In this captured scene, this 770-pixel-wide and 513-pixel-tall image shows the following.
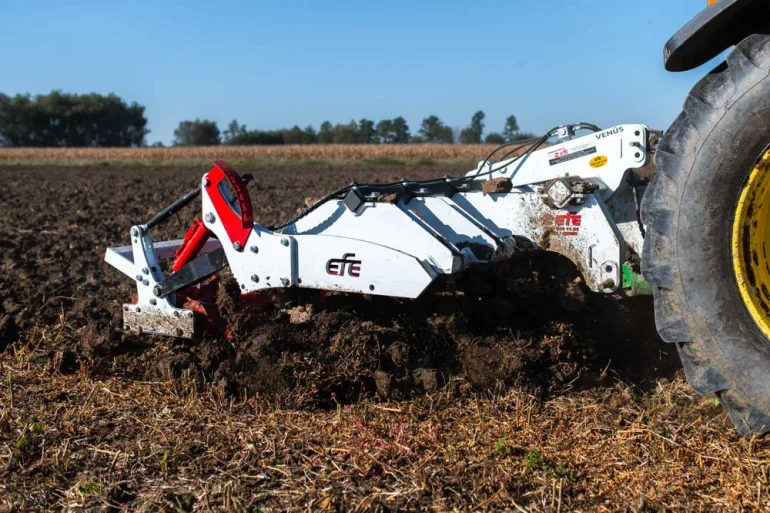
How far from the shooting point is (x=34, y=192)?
57.7 feet

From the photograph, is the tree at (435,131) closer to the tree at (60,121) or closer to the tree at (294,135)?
the tree at (294,135)

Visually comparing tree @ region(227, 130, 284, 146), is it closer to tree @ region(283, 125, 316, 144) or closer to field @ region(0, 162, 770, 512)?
tree @ region(283, 125, 316, 144)

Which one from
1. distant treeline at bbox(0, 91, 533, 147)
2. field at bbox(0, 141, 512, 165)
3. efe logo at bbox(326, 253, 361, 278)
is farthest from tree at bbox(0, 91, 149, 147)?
efe logo at bbox(326, 253, 361, 278)

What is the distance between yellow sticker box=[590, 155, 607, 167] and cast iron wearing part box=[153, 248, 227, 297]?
7.54 ft

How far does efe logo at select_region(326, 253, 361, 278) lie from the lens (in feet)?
13.1

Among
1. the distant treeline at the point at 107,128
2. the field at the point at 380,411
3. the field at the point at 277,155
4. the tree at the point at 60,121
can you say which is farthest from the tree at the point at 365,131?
the field at the point at 380,411

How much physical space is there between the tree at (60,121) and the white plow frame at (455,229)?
73.9 metres

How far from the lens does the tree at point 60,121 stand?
69250 millimetres

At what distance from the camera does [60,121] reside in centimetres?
7069

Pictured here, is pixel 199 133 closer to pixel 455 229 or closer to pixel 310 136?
pixel 310 136

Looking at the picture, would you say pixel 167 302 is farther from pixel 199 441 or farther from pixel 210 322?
pixel 199 441

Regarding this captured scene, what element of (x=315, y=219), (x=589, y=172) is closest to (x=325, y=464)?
(x=315, y=219)

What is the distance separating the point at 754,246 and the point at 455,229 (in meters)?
1.86

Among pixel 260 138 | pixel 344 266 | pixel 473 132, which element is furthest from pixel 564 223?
pixel 260 138
